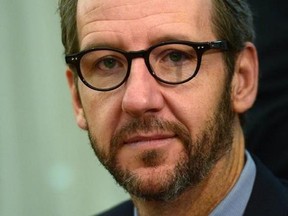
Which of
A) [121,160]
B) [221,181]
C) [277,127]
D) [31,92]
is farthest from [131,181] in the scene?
[31,92]

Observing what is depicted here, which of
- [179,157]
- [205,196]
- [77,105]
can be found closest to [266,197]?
[205,196]

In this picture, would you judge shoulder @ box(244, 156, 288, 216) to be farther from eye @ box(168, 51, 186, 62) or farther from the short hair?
eye @ box(168, 51, 186, 62)

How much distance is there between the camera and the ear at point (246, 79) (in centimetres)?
159

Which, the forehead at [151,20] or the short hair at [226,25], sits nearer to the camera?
the forehead at [151,20]

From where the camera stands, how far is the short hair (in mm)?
1521

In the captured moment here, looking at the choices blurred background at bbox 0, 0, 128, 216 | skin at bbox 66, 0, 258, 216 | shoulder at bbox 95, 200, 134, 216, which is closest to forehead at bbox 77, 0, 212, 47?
skin at bbox 66, 0, 258, 216

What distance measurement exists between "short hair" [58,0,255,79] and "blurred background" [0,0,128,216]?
101 cm

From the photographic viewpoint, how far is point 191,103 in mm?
1412

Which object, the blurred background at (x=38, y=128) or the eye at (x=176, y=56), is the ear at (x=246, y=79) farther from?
the blurred background at (x=38, y=128)

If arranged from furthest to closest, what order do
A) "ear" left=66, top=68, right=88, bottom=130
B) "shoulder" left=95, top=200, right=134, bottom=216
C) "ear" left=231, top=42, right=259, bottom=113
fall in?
"shoulder" left=95, top=200, right=134, bottom=216 → "ear" left=66, top=68, right=88, bottom=130 → "ear" left=231, top=42, right=259, bottom=113

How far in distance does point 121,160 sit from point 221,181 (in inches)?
12.3

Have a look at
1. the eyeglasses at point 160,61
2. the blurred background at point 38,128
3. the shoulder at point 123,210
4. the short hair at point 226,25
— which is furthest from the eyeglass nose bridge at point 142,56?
the blurred background at point 38,128

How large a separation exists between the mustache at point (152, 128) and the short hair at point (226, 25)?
247 mm

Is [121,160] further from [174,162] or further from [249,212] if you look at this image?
[249,212]
